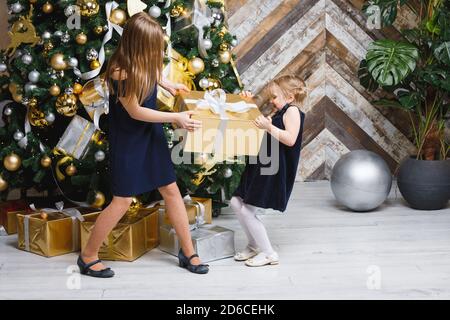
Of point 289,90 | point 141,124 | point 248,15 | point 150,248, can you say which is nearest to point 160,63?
point 141,124

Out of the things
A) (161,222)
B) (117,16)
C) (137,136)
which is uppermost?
(117,16)

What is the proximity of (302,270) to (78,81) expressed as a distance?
4.67 feet

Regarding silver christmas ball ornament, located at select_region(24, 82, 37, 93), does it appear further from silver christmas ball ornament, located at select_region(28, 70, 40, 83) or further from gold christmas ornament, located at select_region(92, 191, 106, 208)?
gold christmas ornament, located at select_region(92, 191, 106, 208)

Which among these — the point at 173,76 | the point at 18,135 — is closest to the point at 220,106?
the point at 173,76

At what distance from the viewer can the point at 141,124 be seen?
290 centimetres

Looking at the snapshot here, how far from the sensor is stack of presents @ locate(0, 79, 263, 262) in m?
2.89

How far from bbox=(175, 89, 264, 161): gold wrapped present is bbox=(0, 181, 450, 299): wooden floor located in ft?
1.79

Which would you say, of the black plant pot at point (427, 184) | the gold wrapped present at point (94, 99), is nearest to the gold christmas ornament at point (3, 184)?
the gold wrapped present at point (94, 99)

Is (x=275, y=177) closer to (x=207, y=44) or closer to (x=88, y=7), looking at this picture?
(x=207, y=44)

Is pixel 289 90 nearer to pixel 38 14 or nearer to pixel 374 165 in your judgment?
pixel 374 165

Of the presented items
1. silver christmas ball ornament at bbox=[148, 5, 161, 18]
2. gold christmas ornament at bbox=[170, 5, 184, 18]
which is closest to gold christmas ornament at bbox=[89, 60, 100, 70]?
silver christmas ball ornament at bbox=[148, 5, 161, 18]

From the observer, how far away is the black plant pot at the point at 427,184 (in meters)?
4.02

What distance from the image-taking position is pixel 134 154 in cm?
289

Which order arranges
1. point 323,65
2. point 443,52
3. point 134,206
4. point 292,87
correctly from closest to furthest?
1. point 292,87
2. point 134,206
3. point 443,52
4. point 323,65
